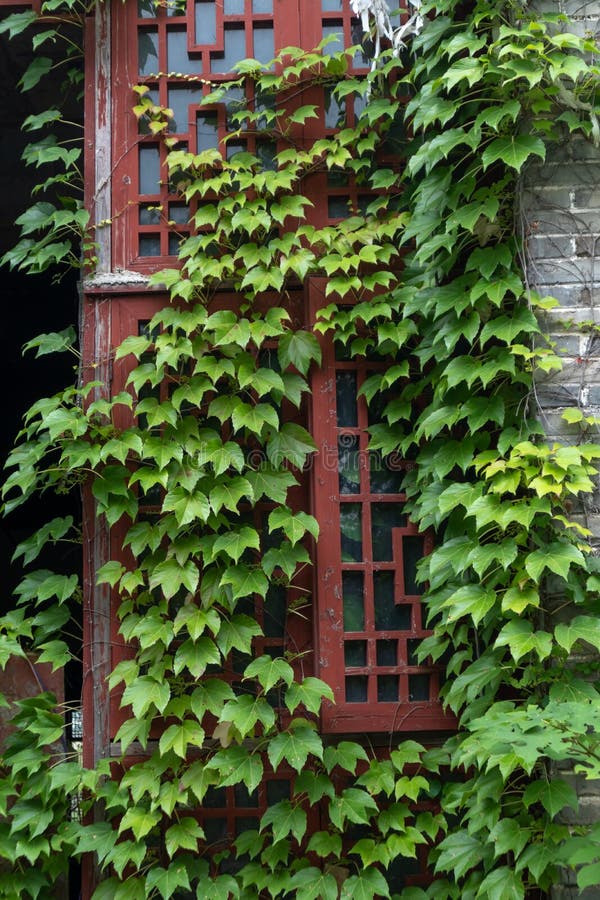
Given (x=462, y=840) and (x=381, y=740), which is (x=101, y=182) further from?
(x=462, y=840)

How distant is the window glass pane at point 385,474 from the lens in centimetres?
328

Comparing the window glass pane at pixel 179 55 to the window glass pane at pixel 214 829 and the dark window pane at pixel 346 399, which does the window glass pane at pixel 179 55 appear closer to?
the dark window pane at pixel 346 399

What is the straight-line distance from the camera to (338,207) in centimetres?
345

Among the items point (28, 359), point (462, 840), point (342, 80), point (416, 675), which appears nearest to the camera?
point (462, 840)

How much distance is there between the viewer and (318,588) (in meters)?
3.19

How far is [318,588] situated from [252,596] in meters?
0.24

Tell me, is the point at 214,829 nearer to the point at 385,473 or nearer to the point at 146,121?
the point at 385,473

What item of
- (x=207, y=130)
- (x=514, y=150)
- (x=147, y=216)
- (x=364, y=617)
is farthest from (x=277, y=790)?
(x=207, y=130)

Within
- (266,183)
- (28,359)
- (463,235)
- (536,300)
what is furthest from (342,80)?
(28,359)

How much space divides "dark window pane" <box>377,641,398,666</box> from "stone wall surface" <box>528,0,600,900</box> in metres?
0.85

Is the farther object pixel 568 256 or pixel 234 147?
pixel 234 147

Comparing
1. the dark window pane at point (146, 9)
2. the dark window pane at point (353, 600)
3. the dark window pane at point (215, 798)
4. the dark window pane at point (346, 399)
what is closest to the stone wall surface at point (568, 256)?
the dark window pane at point (346, 399)

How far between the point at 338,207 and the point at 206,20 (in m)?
0.81

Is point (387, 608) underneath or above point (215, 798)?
above
